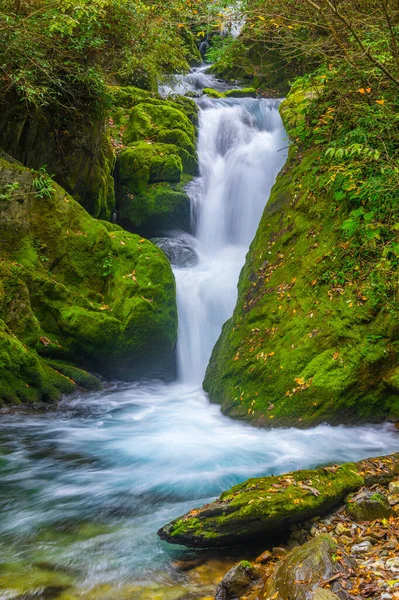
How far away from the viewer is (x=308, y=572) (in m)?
2.55

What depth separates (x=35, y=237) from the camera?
827 cm

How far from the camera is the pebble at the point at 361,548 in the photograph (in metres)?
2.97

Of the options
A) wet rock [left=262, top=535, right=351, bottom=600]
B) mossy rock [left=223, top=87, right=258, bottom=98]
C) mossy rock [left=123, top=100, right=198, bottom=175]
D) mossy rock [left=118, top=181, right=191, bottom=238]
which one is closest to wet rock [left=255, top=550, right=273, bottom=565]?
wet rock [left=262, top=535, right=351, bottom=600]

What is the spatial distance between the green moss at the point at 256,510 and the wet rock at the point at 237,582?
1.13 ft

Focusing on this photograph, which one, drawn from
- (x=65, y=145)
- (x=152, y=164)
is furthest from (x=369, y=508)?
(x=152, y=164)

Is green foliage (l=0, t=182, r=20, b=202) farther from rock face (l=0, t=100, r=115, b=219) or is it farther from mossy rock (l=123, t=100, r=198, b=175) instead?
mossy rock (l=123, t=100, r=198, b=175)

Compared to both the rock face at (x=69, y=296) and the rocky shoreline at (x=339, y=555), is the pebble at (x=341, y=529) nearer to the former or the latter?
the rocky shoreline at (x=339, y=555)

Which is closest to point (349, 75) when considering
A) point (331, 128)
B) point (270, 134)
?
point (331, 128)

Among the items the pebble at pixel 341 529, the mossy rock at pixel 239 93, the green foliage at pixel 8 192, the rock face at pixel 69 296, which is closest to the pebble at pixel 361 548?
the pebble at pixel 341 529

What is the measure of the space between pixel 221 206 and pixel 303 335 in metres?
8.50

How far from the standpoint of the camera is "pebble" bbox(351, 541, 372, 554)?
9.75 ft

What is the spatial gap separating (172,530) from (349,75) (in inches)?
270

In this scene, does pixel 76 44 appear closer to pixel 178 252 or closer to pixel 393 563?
pixel 178 252

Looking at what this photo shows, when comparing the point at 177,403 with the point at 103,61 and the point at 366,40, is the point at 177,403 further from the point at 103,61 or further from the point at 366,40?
the point at 103,61
